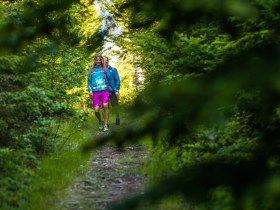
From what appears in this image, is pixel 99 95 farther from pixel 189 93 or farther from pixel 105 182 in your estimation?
pixel 189 93

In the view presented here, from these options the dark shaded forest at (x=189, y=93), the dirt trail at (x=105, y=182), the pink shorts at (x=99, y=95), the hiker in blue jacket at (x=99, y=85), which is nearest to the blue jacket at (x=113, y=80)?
the hiker in blue jacket at (x=99, y=85)

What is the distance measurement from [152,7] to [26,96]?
4756 mm

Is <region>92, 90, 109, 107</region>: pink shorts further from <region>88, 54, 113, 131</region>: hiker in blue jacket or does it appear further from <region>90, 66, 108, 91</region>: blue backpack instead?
<region>90, 66, 108, 91</region>: blue backpack

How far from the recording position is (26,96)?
21.6 feet

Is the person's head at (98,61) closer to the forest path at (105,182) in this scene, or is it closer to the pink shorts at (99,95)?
the pink shorts at (99,95)

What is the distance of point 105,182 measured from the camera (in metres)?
7.30

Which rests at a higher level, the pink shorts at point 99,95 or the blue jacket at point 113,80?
the blue jacket at point 113,80

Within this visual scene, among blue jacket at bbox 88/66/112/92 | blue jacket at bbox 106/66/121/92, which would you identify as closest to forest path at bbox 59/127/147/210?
blue jacket at bbox 88/66/112/92

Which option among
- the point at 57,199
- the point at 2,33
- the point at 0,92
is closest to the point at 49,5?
the point at 2,33

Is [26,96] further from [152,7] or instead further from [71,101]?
[152,7]

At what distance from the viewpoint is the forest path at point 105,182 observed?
612 cm

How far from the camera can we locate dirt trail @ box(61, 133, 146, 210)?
6125mm

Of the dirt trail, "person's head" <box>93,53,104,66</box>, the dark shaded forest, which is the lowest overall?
the dirt trail

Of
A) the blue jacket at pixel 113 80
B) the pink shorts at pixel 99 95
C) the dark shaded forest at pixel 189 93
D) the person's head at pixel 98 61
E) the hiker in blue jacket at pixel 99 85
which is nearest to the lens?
the dark shaded forest at pixel 189 93
